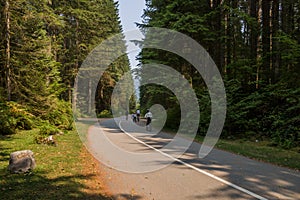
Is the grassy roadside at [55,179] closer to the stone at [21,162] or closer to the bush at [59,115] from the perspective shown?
the stone at [21,162]

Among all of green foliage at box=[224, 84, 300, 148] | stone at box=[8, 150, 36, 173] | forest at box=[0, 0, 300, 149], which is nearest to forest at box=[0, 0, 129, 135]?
forest at box=[0, 0, 300, 149]

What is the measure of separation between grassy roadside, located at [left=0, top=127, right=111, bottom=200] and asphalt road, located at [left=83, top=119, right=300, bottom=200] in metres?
0.51

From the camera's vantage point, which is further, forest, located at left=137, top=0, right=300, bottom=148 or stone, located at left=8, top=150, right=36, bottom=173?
forest, located at left=137, top=0, right=300, bottom=148

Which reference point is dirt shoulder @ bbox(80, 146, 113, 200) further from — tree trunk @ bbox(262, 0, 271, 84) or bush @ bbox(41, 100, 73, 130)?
tree trunk @ bbox(262, 0, 271, 84)

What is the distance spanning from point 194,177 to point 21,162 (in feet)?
15.9

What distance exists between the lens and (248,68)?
758 inches

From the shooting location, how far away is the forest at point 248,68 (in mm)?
15125

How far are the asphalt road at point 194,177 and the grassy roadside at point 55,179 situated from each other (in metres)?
0.51

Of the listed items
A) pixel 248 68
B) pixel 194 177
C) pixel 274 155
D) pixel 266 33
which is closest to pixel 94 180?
pixel 194 177

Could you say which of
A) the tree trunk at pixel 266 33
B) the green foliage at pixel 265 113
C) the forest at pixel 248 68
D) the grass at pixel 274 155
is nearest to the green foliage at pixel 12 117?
the grass at pixel 274 155

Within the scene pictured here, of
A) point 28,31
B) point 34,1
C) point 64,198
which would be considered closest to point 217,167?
point 64,198

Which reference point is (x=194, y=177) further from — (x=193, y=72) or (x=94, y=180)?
(x=193, y=72)

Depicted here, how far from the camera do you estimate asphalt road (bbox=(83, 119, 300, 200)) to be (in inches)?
229

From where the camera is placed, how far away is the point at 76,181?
21.6ft
